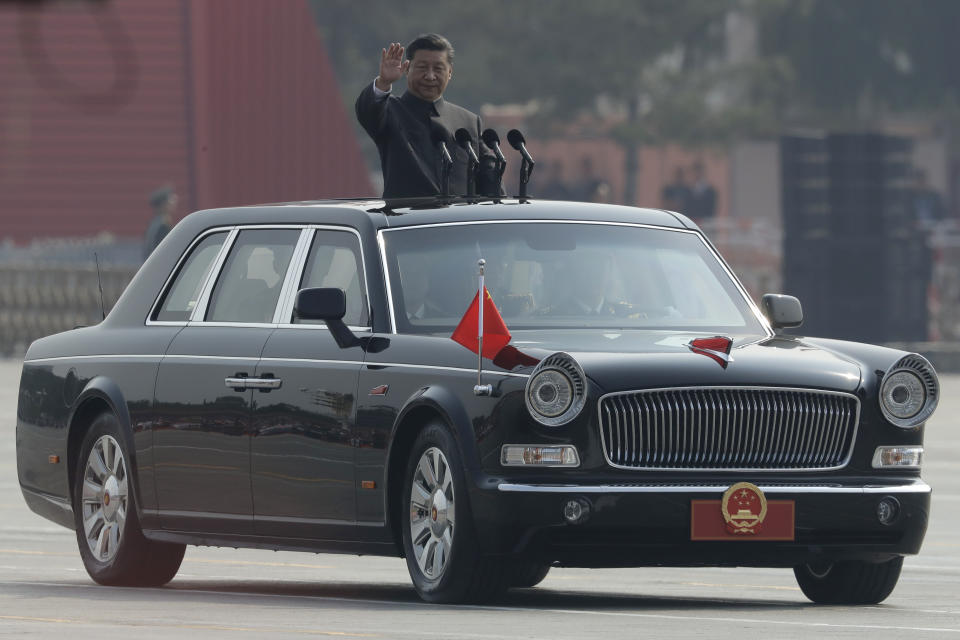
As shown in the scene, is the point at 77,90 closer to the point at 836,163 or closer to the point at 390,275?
the point at 836,163

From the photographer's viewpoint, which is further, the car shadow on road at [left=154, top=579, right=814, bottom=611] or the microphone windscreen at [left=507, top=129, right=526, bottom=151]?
the microphone windscreen at [left=507, top=129, right=526, bottom=151]

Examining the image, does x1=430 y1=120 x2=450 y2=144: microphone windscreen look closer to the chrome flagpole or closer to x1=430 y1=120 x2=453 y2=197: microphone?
x1=430 y1=120 x2=453 y2=197: microphone

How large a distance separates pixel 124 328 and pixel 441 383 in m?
2.45

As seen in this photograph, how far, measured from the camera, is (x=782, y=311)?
1058cm

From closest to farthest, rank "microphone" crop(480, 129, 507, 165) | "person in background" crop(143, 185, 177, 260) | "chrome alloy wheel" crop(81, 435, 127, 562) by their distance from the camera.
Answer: "chrome alloy wheel" crop(81, 435, 127, 562) → "microphone" crop(480, 129, 507, 165) → "person in background" crop(143, 185, 177, 260)

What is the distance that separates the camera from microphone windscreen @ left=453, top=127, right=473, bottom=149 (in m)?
11.7

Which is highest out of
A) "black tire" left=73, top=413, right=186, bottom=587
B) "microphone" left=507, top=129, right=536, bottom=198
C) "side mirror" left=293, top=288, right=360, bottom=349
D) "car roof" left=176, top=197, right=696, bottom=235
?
"microphone" left=507, top=129, right=536, bottom=198

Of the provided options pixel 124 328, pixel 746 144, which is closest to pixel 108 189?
pixel 746 144

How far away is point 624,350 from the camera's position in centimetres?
951

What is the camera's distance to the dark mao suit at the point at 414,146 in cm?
1166

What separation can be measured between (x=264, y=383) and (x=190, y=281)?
1.13 metres

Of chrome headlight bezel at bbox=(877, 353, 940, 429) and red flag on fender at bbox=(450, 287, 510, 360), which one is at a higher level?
red flag on fender at bbox=(450, 287, 510, 360)

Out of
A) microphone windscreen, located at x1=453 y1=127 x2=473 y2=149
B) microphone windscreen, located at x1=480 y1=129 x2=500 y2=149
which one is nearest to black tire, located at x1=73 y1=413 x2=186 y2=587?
microphone windscreen, located at x1=453 y1=127 x2=473 y2=149

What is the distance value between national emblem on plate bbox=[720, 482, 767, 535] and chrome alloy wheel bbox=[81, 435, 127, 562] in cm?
292
